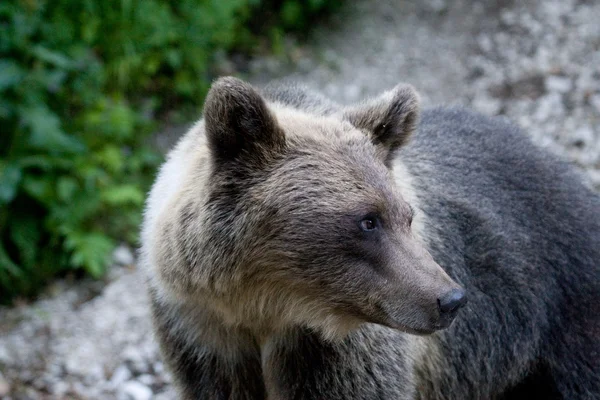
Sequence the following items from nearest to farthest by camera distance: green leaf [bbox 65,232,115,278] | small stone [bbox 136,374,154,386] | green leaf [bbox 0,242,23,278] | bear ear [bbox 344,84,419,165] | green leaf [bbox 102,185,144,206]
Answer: bear ear [bbox 344,84,419,165], small stone [bbox 136,374,154,386], green leaf [bbox 0,242,23,278], green leaf [bbox 65,232,115,278], green leaf [bbox 102,185,144,206]

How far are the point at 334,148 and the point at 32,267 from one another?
4.44 metres

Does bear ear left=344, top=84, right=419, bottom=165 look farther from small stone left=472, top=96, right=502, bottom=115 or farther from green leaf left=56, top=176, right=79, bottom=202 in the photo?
small stone left=472, top=96, right=502, bottom=115

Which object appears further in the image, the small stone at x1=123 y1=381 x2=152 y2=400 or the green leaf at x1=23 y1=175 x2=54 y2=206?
the green leaf at x1=23 y1=175 x2=54 y2=206

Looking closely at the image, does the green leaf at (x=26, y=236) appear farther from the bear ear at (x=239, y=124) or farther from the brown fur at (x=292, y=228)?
the bear ear at (x=239, y=124)

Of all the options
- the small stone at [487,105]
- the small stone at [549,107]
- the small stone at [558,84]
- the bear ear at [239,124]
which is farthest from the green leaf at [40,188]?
the small stone at [558,84]

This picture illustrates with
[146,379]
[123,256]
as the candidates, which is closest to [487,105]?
[123,256]

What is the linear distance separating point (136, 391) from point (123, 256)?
182 cm

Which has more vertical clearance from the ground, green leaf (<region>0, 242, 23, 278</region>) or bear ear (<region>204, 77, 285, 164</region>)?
bear ear (<region>204, 77, 285, 164</region>)

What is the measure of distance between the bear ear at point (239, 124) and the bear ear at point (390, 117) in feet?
1.67

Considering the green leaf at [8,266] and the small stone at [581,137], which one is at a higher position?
the small stone at [581,137]

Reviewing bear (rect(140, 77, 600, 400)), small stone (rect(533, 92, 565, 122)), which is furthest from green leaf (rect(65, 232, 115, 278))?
small stone (rect(533, 92, 565, 122))

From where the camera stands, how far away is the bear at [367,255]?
A: 393 cm

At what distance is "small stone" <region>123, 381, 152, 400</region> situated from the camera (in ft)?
21.4

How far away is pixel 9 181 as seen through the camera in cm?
725
